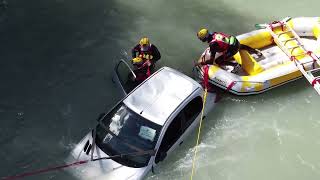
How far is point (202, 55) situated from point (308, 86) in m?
3.42

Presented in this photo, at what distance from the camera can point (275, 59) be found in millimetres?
14367

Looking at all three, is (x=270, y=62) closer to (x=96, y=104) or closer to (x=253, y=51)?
(x=253, y=51)

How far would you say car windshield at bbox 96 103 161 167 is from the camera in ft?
34.9

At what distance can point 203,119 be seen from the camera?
12523mm

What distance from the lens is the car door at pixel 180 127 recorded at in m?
10.9

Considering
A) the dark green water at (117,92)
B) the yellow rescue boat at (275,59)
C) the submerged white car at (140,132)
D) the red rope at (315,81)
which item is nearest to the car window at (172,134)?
the submerged white car at (140,132)

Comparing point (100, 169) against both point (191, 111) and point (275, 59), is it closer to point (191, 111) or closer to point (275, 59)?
point (191, 111)

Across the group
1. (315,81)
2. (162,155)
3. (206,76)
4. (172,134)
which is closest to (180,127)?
(172,134)

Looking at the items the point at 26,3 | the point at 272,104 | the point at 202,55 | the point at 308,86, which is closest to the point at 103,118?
the point at 202,55

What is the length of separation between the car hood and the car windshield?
0.13 m

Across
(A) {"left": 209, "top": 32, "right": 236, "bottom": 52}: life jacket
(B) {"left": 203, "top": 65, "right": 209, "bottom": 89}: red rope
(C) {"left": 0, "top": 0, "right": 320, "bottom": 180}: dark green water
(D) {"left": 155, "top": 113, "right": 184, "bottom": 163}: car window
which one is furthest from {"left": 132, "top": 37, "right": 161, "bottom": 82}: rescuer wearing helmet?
(D) {"left": 155, "top": 113, "right": 184, "bottom": 163}: car window

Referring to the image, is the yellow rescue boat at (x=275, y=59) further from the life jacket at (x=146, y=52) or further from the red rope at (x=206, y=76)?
the life jacket at (x=146, y=52)

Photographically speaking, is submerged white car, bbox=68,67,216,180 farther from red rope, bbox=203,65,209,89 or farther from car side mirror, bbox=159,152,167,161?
red rope, bbox=203,65,209,89

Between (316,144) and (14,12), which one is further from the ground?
(14,12)
